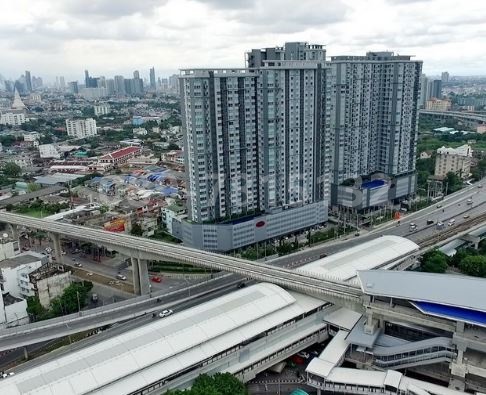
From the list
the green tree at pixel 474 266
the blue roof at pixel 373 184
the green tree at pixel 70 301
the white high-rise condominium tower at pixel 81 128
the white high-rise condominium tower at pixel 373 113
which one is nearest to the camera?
the green tree at pixel 70 301

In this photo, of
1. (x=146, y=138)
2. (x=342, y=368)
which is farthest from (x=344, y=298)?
(x=146, y=138)

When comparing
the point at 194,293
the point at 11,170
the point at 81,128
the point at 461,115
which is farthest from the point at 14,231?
the point at 461,115

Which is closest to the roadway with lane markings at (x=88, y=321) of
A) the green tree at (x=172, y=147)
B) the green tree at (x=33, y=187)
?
the green tree at (x=33, y=187)

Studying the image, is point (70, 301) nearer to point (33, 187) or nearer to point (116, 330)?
point (116, 330)

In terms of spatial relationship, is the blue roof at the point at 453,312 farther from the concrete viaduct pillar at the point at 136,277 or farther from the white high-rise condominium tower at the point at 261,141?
the concrete viaduct pillar at the point at 136,277

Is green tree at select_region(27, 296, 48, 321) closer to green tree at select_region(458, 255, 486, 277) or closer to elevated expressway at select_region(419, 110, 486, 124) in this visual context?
green tree at select_region(458, 255, 486, 277)

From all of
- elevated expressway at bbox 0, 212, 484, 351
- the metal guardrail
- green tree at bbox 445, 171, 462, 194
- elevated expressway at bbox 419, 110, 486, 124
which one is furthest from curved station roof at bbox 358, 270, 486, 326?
elevated expressway at bbox 419, 110, 486, 124
